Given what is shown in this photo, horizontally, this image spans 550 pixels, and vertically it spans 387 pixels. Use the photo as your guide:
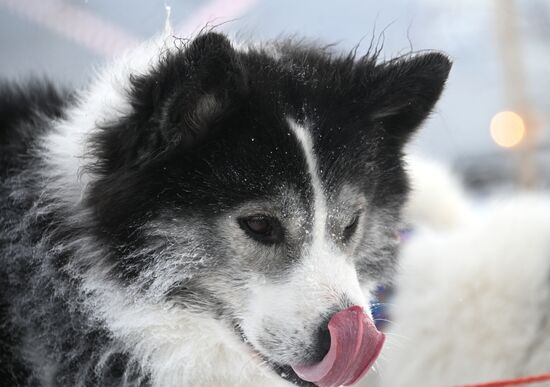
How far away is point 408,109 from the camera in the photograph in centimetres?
218

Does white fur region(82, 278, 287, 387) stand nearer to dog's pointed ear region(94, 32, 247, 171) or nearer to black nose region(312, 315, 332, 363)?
black nose region(312, 315, 332, 363)

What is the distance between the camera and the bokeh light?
1034 centimetres

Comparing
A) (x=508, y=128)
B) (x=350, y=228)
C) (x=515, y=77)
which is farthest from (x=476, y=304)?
(x=508, y=128)

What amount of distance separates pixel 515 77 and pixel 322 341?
9621mm

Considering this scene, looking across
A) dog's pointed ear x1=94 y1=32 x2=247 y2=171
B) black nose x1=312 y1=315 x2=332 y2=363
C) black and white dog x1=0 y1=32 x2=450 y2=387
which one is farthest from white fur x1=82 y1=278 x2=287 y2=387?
dog's pointed ear x1=94 y1=32 x2=247 y2=171

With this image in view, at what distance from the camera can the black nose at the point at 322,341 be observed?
1650 millimetres

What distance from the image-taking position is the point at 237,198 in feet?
5.91

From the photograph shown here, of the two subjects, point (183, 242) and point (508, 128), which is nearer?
point (183, 242)

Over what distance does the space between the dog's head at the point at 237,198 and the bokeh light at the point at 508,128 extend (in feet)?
29.7

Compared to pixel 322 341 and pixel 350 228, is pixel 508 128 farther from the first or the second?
pixel 322 341

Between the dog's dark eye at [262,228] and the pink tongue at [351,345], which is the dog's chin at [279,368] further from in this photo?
the dog's dark eye at [262,228]

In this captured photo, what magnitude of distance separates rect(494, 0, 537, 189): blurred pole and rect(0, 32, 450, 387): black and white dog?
8112mm

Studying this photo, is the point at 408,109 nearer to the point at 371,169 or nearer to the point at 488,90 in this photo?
the point at 371,169

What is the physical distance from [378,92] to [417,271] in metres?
1.18
